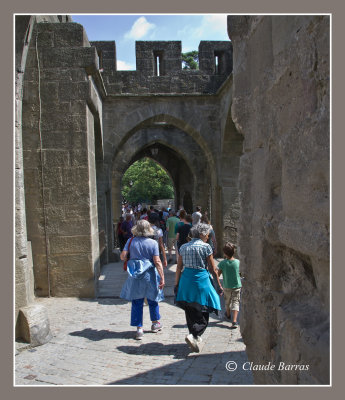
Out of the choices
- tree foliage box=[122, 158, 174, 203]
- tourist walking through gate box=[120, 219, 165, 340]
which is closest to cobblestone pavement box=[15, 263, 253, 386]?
tourist walking through gate box=[120, 219, 165, 340]

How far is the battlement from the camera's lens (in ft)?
32.7

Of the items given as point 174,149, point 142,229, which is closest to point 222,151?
point 142,229

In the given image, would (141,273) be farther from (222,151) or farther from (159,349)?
(222,151)

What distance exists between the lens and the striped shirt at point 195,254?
389cm

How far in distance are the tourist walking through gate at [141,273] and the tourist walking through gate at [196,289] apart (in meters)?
0.54

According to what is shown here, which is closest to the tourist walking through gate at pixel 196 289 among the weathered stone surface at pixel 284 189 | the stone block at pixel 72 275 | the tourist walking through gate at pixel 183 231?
the weathered stone surface at pixel 284 189

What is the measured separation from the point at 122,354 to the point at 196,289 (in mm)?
1051

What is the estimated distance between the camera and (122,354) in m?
3.98

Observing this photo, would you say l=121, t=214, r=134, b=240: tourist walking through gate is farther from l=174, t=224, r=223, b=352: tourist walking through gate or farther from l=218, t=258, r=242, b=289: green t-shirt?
l=174, t=224, r=223, b=352: tourist walking through gate

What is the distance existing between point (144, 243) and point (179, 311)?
1728 millimetres

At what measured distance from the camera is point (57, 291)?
6.38 meters

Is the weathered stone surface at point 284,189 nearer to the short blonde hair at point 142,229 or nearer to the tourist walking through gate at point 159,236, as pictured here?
the short blonde hair at point 142,229

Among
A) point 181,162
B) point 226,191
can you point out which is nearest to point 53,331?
point 226,191

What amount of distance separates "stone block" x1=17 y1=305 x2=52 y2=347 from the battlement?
7142mm
